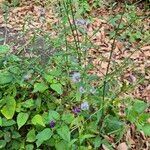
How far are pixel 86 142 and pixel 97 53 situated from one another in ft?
4.95

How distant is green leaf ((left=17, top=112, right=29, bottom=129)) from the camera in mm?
2750

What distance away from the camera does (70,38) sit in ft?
13.9

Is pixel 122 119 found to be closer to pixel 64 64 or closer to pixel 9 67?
pixel 64 64

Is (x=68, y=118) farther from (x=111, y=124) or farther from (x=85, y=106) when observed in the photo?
(x=111, y=124)

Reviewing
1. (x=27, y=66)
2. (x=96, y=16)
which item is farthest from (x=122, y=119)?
(x=96, y=16)

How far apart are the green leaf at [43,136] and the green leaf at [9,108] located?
0.82 feet

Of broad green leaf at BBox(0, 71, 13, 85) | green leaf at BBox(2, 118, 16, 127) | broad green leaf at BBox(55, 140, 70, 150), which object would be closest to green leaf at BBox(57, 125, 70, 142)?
broad green leaf at BBox(55, 140, 70, 150)

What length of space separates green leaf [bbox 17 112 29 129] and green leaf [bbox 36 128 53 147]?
15 cm

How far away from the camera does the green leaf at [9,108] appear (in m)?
2.78

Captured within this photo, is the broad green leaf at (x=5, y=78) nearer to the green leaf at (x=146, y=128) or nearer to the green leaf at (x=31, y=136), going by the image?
the green leaf at (x=31, y=136)

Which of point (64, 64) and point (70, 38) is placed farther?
point (70, 38)

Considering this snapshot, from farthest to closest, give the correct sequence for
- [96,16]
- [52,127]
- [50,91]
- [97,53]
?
[96,16], [97,53], [50,91], [52,127]

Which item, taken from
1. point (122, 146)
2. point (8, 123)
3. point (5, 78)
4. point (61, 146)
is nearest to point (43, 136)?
point (61, 146)

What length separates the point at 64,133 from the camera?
262 centimetres
